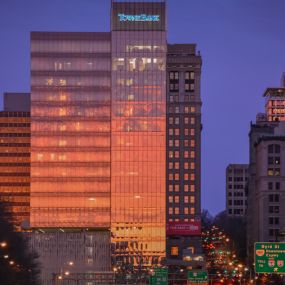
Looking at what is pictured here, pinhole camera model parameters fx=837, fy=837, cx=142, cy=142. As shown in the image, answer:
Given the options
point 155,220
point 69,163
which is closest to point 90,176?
point 69,163

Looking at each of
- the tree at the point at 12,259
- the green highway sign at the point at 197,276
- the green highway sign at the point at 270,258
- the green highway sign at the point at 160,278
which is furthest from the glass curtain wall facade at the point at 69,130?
the green highway sign at the point at 270,258

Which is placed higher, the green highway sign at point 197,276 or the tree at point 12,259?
the tree at point 12,259

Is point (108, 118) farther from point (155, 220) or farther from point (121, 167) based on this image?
point (155, 220)

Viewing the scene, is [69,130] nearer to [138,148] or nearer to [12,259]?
[138,148]

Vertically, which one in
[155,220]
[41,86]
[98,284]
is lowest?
[98,284]

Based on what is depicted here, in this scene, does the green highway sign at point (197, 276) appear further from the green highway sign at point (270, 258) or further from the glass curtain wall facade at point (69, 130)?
the glass curtain wall facade at point (69, 130)

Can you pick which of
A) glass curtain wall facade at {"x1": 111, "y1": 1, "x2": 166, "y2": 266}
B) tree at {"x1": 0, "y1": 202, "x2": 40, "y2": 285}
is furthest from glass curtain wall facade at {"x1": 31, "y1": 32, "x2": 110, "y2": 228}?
tree at {"x1": 0, "y1": 202, "x2": 40, "y2": 285}

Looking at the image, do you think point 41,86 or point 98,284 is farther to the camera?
point 41,86

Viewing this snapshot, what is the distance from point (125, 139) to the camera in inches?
7795

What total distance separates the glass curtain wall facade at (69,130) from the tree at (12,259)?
225ft

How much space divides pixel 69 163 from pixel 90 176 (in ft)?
19.0

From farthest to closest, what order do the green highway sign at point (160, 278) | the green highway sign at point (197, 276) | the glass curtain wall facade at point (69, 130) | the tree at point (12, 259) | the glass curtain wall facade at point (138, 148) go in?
the glass curtain wall facade at point (138, 148)
the glass curtain wall facade at point (69, 130)
the green highway sign at point (197, 276)
the green highway sign at point (160, 278)
the tree at point (12, 259)

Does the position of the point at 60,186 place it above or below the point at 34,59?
below

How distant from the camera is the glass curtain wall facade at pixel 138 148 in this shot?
198 meters
